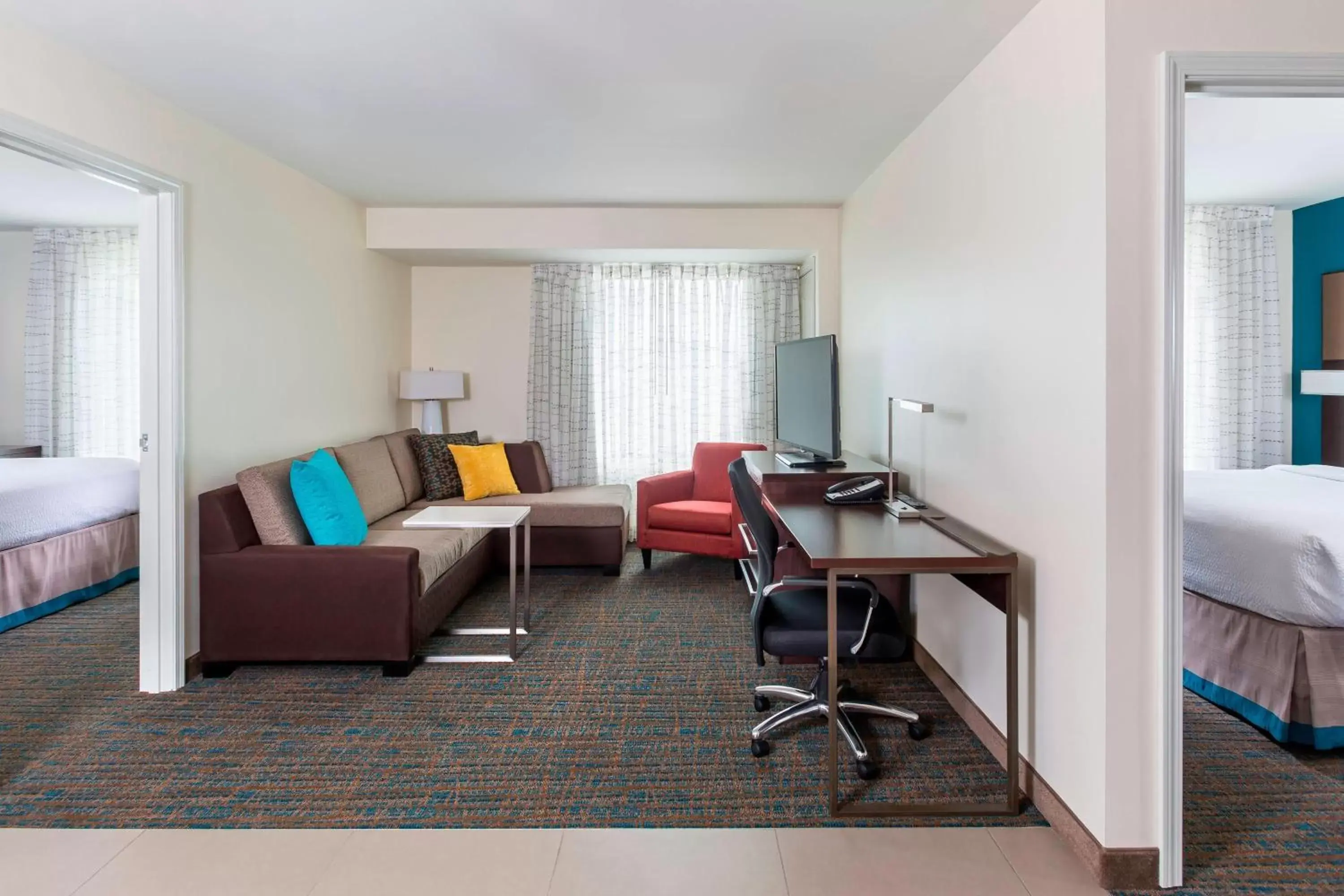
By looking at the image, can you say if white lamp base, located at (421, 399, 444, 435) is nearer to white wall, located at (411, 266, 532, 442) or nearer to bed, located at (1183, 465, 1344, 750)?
white wall, located at (411, 266, 532, 442)

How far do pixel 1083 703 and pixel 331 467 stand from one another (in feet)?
11.5

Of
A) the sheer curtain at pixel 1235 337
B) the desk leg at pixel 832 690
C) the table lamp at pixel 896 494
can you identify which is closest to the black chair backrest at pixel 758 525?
the desk leg at pixel 832 690

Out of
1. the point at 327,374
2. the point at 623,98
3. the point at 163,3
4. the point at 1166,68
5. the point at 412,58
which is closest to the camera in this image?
the point at 1166,68

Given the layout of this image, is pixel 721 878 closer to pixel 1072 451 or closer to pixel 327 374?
pixel 1072 451

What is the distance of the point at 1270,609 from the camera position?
2.78 meters

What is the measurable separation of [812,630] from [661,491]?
2928 mm

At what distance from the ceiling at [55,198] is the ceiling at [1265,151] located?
5197 millimetres

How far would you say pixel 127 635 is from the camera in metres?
3.98

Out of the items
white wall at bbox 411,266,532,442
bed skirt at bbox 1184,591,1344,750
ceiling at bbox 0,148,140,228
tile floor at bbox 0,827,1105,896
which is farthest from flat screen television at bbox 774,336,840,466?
ceiling at bbox 0,148,140,228

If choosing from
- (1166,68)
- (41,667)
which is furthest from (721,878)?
(41,667)

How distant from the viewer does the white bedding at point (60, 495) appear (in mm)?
4148

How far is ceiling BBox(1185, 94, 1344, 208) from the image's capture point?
3.38 metres

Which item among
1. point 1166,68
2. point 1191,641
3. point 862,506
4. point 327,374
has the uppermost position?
point 1166,68

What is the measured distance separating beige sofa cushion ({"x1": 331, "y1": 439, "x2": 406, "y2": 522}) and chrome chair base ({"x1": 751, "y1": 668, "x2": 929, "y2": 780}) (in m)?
2.47
